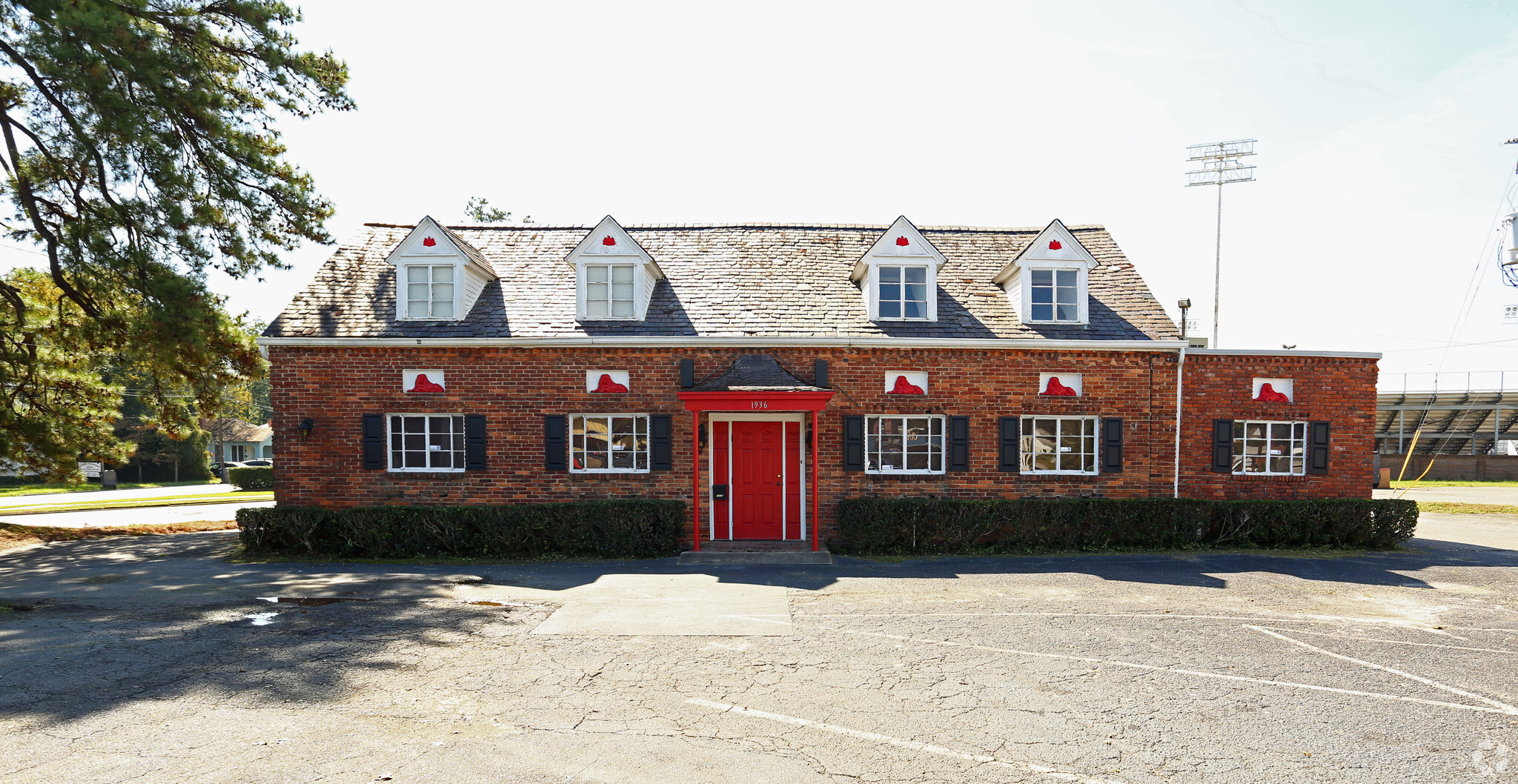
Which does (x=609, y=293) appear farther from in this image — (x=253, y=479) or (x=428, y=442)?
(x=253, y=479)

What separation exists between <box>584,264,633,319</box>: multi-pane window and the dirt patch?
1119 centimetres

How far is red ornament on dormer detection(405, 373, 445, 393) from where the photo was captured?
43.3 ft

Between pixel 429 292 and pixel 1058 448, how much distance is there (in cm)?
1262

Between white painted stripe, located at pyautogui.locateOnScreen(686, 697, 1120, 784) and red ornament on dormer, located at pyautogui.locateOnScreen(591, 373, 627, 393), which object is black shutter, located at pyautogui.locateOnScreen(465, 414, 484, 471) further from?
white painted stripe, located at pyautogui.locateOnScreen(686, 697, 1120, 784)

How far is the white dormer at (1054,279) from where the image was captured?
46.4 feet

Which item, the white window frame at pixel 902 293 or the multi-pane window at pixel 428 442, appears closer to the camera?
the multi-pane window at pixel 428 442

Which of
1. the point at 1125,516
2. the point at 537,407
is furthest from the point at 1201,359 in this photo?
the point at 537,407

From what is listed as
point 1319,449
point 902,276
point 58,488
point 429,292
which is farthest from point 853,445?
point 58,488

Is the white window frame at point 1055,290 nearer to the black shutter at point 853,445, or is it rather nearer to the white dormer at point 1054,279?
the white dormer at point 1054,279

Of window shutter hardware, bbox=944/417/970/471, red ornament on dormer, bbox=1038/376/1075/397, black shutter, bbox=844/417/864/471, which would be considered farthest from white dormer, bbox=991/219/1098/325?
black shutter, bbox=844/417/864/471

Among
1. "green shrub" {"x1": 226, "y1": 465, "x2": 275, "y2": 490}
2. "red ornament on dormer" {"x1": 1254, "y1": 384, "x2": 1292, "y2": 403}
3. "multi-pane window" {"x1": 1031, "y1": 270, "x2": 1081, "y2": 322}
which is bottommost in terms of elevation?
"green shrub" {"x1": 226, "y1": 465, "x2": 275, "y2": 490}

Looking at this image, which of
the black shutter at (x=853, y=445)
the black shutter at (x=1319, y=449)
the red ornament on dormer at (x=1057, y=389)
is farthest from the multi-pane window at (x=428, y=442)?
the black shutter at (x=1319, y=449)

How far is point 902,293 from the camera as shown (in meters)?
14.1

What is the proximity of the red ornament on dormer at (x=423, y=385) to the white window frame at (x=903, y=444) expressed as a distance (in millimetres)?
8074
